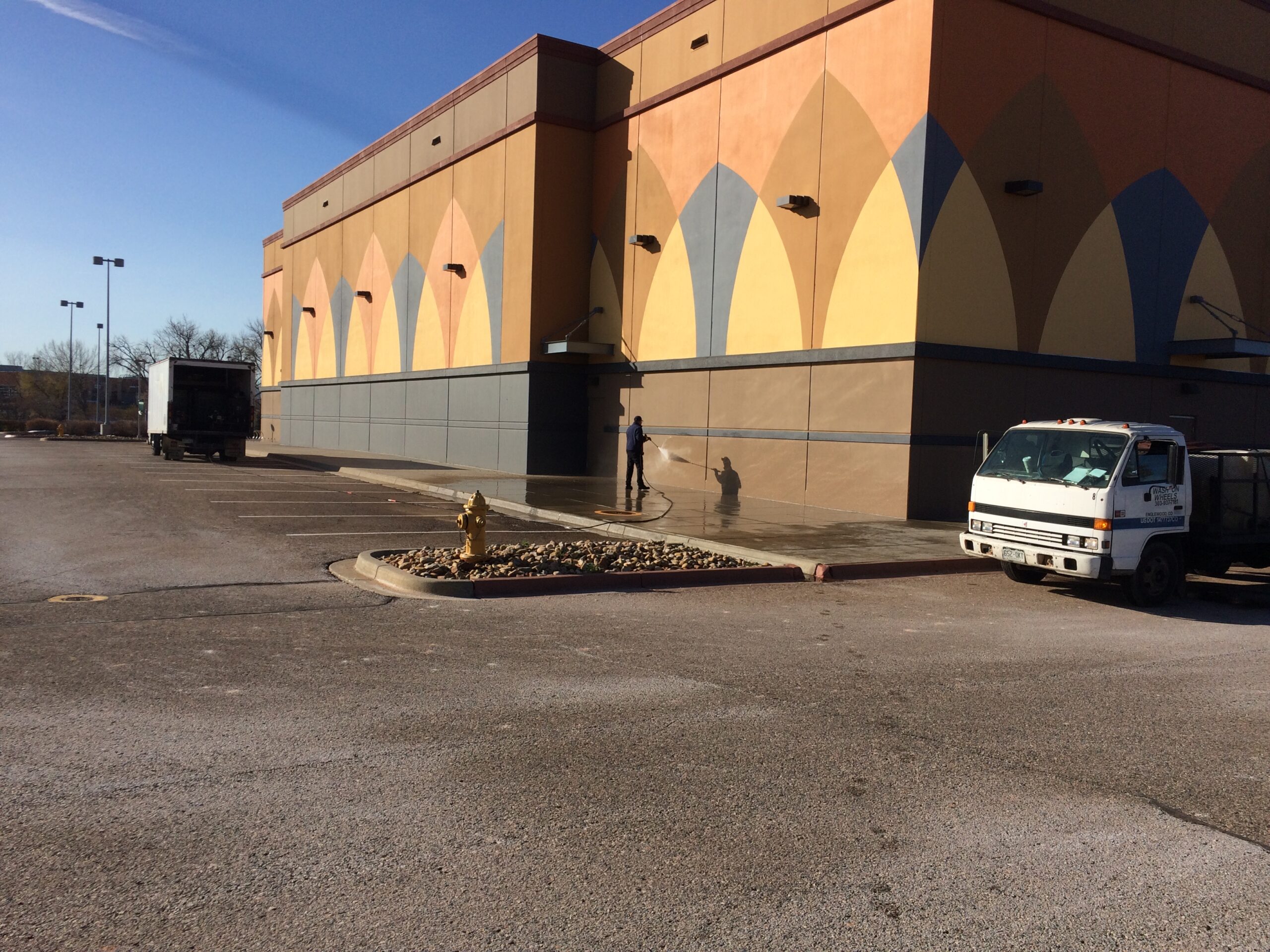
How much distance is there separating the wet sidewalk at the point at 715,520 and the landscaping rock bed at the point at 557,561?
1077 mm

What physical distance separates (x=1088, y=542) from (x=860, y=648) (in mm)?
3930

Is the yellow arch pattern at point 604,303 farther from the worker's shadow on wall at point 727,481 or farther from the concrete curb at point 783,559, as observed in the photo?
the concrete curb at point 783,559

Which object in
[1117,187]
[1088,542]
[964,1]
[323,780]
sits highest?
[964,1]

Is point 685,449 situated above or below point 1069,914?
above

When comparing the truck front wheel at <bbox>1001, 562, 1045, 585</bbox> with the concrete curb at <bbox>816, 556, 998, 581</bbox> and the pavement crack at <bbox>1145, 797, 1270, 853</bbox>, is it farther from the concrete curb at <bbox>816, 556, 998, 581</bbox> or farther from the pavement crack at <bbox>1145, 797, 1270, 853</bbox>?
the pavement crack at <bbox>1145, 797, 1270, 853</bbox>

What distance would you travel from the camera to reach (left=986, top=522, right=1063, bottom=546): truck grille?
11359 mm

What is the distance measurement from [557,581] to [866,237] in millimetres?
11344

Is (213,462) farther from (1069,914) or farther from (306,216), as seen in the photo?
(1069,914)

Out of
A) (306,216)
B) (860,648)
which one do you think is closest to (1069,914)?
(860,648)

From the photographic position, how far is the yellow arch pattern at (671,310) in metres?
24.1

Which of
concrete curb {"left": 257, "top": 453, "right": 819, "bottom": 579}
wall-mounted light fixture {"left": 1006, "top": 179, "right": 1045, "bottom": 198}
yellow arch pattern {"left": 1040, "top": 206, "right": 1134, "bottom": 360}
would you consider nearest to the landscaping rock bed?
concrete curb {"left": 257, "top": 453, "right": 819, "bottom": 579}

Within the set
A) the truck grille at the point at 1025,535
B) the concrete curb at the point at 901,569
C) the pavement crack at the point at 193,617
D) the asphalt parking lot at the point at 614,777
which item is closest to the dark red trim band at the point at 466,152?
the concrete curb at the point at 901,569

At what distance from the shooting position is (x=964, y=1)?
18.2 metres

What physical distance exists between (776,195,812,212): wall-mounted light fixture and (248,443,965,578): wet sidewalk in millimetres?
6135
